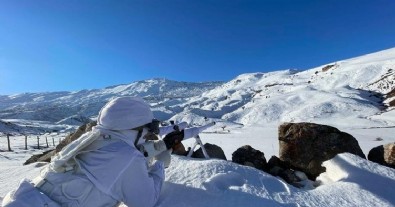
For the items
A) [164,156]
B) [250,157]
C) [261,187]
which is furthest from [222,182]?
[250,157]

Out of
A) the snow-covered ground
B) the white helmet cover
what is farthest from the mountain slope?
the white helmet cover

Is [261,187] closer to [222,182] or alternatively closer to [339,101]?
[222,182]

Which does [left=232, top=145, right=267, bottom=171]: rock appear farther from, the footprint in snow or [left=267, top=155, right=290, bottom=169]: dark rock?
the footprint in snow

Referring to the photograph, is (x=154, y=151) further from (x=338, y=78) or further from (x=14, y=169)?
(x=338, y=78)

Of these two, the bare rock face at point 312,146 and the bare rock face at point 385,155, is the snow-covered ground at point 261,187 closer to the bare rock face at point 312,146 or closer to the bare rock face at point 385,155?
the bare rock face at point 312,146

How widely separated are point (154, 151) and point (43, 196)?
1587 millimetres

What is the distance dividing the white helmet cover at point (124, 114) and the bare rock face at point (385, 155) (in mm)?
5801

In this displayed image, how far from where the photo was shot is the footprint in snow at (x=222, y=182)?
17.3ft

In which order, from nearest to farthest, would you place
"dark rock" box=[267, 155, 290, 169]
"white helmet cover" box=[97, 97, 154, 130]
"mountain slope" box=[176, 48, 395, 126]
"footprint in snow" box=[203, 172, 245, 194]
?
1. "white helmet cover" box=[97, 97, 154, 130]
2. "footprint in snow" box=[203, 172, 245, 194]
3. "dark rock" box=[267, 155, 290, 169]
4. "mountain slope" box=[176, 48, 395, 126]

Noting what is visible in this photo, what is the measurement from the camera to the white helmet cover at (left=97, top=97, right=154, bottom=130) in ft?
13.0

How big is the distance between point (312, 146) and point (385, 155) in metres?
1.48

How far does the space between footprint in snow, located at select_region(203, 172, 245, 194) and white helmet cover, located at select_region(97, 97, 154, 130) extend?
168 cm

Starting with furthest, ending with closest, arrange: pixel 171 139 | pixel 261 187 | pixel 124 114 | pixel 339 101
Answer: pixel 339 101 → pixel 261 187 → pixel 171 139 → pixel 124 114

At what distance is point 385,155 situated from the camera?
7973 millimetres
